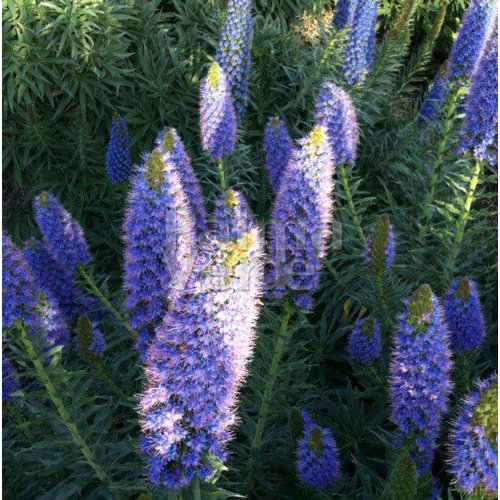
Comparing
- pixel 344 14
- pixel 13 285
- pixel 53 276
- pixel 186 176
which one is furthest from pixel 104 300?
pixel 344 14

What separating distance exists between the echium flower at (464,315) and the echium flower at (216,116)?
1549 mm

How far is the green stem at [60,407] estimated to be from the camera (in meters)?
2.54

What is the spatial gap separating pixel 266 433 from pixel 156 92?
10.4 feet

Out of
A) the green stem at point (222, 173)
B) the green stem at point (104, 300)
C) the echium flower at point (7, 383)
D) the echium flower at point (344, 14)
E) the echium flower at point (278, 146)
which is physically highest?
the echium flower at point (344, 14)

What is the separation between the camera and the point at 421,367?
2.35 m

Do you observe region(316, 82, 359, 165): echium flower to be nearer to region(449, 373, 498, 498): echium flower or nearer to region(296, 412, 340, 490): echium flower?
region(296, 412, 340, 490): echium flower

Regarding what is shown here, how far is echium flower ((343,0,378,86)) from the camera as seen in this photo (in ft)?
15.4

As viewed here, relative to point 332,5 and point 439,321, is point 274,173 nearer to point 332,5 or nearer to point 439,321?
point 439,321

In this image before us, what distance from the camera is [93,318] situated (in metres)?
3.80

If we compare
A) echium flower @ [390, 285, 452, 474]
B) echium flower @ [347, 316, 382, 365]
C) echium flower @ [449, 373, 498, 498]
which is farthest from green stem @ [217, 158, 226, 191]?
echium flower @ [449, 373, 498, 498]

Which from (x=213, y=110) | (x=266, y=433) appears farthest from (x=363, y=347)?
(x=213, y=110)

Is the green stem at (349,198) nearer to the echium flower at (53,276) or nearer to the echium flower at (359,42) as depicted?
the echium flower at (359,42)

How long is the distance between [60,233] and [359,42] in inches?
105

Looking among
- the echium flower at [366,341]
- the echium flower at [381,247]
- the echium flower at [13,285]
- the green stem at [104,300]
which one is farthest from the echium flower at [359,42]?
the echium flower at [13,285]
